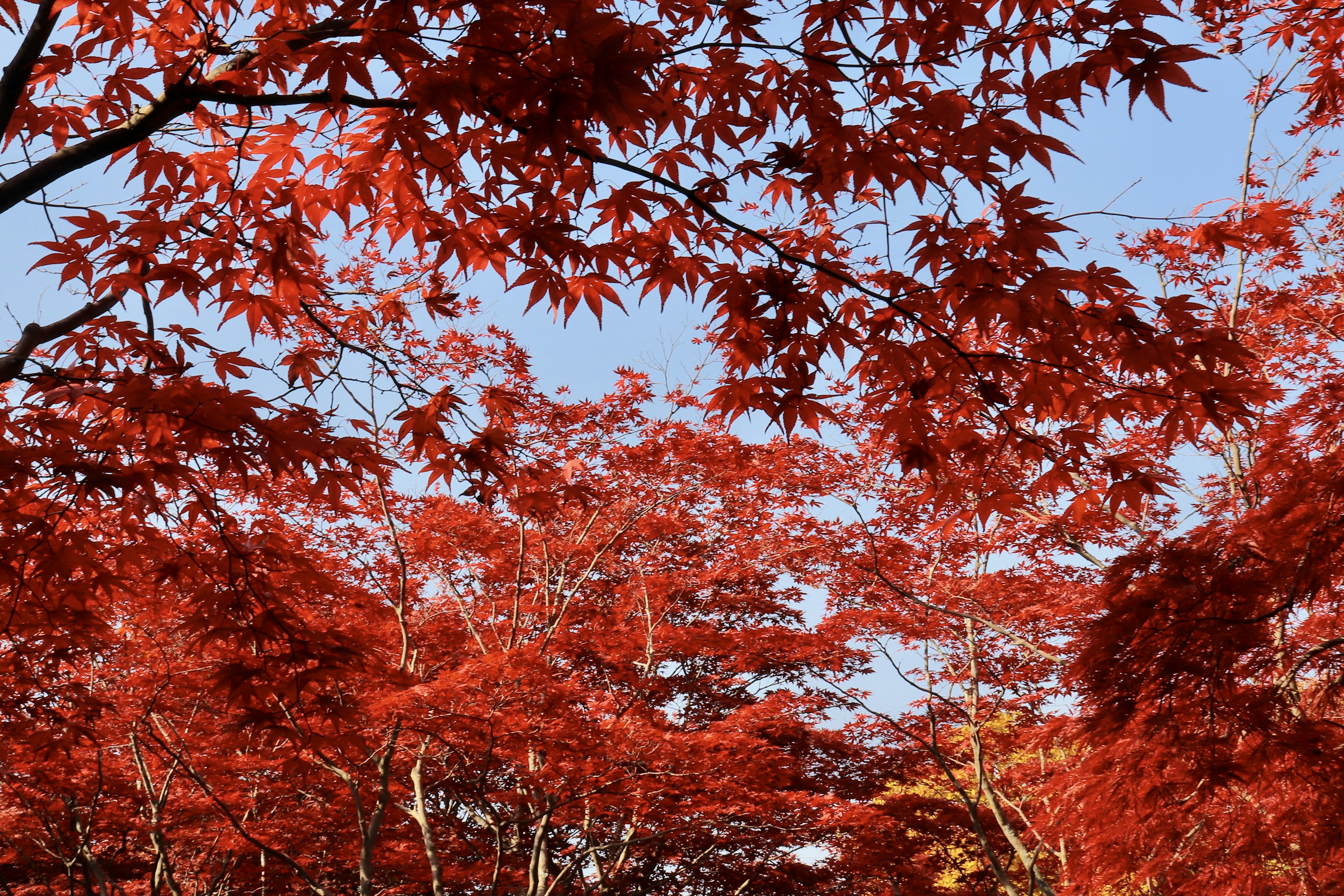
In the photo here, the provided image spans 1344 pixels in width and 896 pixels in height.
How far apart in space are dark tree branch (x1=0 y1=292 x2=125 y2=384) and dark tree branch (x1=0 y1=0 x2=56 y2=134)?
2.37ft

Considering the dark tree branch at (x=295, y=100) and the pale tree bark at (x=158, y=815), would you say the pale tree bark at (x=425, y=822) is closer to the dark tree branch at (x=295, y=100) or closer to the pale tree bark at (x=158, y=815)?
the pale tree bark at (x=158, y=815)

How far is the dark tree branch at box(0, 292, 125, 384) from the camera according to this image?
303cm

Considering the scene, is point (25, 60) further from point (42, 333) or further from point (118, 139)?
point (42, 333)

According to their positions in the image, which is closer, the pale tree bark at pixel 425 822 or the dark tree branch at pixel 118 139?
the dark tree branch at pixel 118 139

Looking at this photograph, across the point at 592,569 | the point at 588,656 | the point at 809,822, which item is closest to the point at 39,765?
the point at 592,569

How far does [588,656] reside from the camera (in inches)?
508

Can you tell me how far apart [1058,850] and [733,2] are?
9.42 m

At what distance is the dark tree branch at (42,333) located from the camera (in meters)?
3.03

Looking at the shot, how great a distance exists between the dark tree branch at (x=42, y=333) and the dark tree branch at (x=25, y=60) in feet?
2.37

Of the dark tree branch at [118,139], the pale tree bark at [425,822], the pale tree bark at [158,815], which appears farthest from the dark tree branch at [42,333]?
the pale tree bark at [158,815]

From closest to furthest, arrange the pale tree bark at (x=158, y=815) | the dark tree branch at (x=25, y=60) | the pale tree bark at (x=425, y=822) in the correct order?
the dark tree branch at (x=25, y=60), the pale tree bark at (x=425, y=822), the pale tree bark at (x=158, y=815)

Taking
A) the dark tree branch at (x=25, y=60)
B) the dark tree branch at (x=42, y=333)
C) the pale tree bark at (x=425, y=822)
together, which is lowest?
the pale tree bark at (x=425, y=822)

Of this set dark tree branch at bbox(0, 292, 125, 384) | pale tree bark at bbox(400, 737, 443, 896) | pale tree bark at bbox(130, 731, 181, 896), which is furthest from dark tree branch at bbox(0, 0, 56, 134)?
pale tree bark at bbox(130, 731, 181, 896)

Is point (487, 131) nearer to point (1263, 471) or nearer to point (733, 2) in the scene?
point (733, 2)
